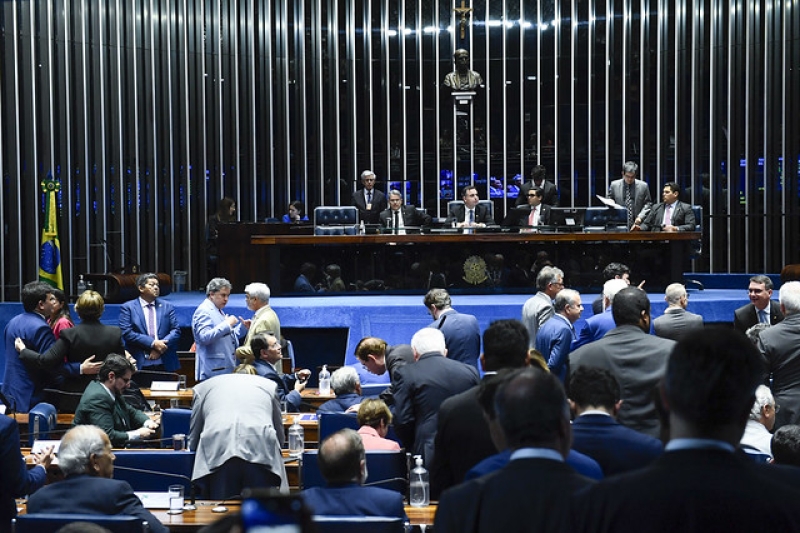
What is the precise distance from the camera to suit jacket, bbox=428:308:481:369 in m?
7.05

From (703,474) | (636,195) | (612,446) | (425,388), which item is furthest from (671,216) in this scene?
(703,474)

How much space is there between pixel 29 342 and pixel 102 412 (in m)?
1.53

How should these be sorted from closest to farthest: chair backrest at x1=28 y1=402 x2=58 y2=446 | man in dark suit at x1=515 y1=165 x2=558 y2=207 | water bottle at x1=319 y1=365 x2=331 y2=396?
chair backrest at x1=28 y1=402 x2=58 y2=446 < water bottle at x1=319 y1=365 x2=331 y2=396 < man in dark suit at x1=515 y1=165 x2=558 y2=207

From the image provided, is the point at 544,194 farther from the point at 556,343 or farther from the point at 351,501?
the point at 351,501

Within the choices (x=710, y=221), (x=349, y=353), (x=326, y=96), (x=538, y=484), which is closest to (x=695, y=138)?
(x=710, y=221)

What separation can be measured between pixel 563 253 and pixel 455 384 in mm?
6650

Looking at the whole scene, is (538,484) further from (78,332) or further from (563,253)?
(563,253)

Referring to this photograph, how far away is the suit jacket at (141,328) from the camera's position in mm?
8367

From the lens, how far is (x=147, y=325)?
27.9ft

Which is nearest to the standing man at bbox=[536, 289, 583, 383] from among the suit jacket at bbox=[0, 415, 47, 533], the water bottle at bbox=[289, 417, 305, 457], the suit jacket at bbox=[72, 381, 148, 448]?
the water bottle at bbox=[289, 417, 305, 457]

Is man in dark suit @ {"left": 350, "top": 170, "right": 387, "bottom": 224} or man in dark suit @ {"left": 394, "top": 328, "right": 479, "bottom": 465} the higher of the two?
man in dark suit @ {"left": 350, "top": 170, "right": 387, "bottom": 224}

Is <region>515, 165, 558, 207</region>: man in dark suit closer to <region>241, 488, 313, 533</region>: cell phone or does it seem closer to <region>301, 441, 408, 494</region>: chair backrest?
<region>301, 441, 408, 494</region>: chair backrest

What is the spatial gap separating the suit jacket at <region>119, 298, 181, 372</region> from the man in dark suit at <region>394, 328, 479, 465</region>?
367 cm

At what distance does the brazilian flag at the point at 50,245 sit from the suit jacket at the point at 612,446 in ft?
29.8
